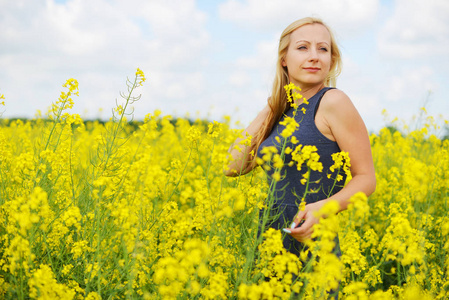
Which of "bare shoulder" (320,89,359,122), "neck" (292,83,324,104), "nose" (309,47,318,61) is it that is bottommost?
"bare shoulder" (320,89,359,122)

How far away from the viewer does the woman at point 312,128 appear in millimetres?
2074

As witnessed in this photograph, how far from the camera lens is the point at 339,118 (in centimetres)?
210

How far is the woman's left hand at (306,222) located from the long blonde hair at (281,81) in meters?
0.63

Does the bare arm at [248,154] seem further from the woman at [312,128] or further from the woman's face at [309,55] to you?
the woman's face at [309,55]

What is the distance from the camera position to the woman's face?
230 centimetres

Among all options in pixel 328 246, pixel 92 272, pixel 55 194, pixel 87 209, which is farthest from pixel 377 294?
pixel 55 194

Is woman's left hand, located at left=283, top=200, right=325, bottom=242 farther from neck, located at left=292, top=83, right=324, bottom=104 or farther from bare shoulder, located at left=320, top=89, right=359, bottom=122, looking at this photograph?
neck, located at left=292, top=83, right=324, bottom=104

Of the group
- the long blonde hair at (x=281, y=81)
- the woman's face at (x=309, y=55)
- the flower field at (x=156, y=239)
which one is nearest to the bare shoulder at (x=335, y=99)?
the woman's face at (x=309, y=55)

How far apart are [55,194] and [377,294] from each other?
2.32 metres

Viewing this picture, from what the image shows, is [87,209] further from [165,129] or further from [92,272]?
[165,129]

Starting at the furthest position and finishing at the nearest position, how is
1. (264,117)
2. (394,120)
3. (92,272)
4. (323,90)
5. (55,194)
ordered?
(394,120)
(55,194)
(264,117)
(323,90)
(92,272)

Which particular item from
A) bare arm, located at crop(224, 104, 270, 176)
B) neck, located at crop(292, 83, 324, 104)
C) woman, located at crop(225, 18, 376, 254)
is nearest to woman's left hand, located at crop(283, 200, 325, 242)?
woman, located at crop(225, 18, 376, 254)

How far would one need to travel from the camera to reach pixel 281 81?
101 inches

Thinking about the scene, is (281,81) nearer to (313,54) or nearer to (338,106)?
(313,54)
